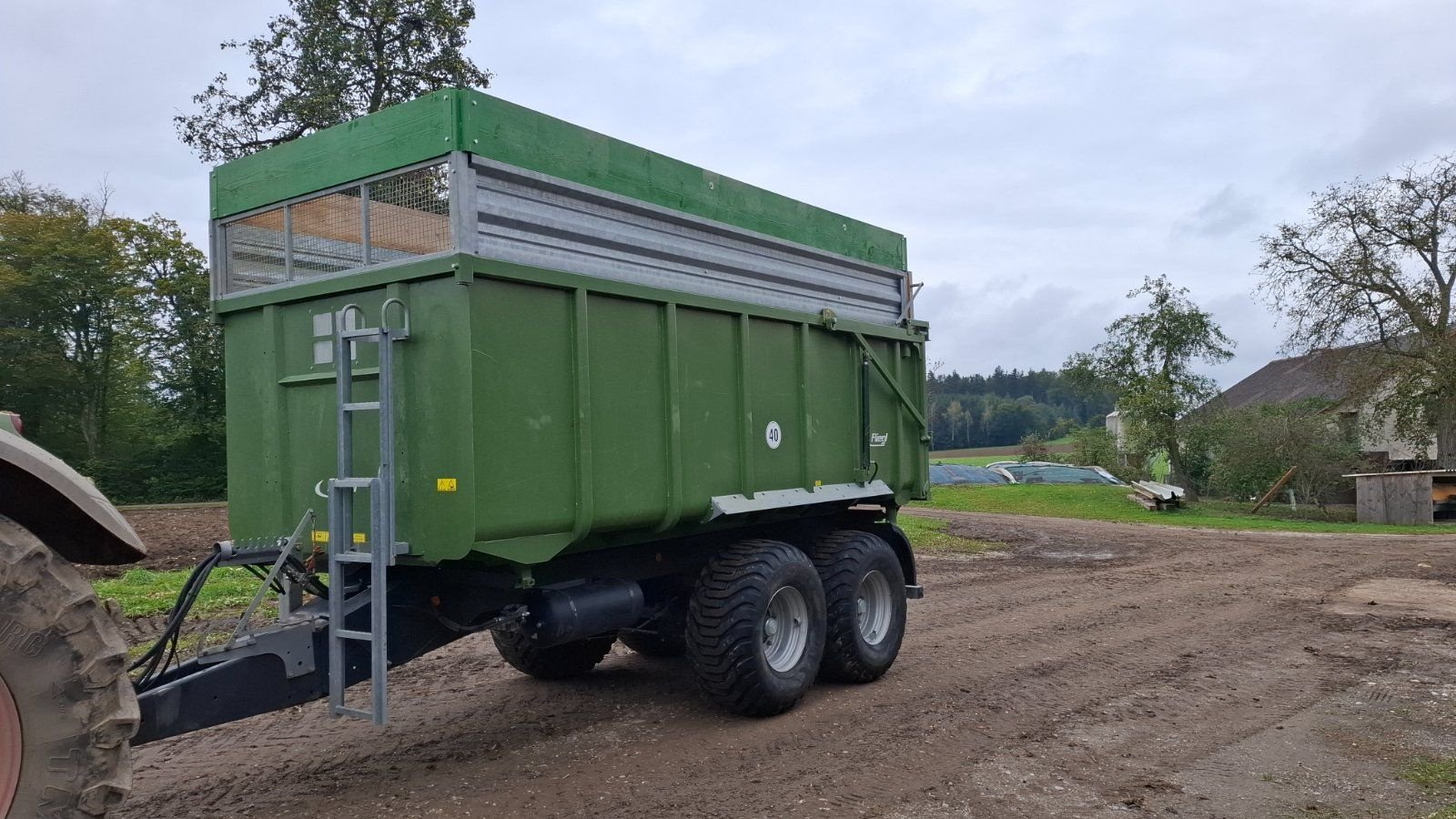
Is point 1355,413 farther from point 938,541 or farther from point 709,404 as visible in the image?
point 709,404

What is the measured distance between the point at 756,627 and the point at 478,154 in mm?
3220

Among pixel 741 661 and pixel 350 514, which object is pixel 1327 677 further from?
pixel 350 514

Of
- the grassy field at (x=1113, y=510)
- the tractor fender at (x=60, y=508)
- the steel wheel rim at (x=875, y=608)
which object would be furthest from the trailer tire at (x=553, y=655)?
the grassy field at (x=1113, y=510)

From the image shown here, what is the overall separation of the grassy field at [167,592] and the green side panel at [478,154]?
5.24 meters

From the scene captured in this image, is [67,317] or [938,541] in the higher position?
[67,317]

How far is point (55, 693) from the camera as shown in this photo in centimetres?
315

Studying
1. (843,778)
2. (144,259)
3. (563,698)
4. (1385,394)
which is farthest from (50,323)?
(1385,394)

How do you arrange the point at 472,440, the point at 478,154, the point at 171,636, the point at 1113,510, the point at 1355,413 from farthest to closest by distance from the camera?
the point at 1355,413 → the point at 1113,510 → the point at 478,154 → the point at 472,440 → the point at 171,636

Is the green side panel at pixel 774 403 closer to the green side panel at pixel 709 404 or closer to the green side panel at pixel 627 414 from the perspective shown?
the green side panel at pixel 709 404

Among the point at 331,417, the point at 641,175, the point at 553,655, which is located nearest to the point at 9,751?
the point at 331,417

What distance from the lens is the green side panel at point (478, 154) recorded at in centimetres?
489

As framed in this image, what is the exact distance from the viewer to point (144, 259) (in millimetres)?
30953

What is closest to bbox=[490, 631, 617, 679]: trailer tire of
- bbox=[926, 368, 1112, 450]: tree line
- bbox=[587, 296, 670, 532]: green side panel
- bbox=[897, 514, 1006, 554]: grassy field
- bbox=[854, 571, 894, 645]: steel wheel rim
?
bbox=[587, 296, 670, 532]: green side panel

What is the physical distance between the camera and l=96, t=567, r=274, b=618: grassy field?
9875 mm
